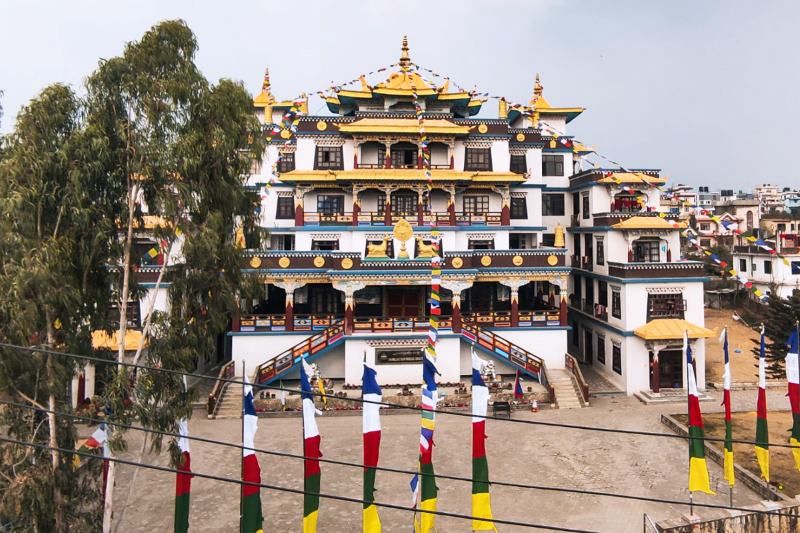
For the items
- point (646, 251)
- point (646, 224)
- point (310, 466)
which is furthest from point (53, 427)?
point (646, 251)

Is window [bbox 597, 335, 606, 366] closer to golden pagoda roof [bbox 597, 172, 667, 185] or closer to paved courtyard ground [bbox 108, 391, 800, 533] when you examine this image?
paved courtyard ground [bbox 108, 391, 800, 533]

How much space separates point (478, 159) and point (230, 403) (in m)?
20.9

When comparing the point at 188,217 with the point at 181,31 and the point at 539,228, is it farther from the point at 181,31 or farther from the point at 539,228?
the point at 539,228

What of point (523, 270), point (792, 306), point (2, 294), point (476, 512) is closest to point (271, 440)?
point (476, 512)

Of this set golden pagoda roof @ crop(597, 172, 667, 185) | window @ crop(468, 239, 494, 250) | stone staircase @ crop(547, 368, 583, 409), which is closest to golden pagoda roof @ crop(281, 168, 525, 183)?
window @ crop(468, 239, 494, 250)

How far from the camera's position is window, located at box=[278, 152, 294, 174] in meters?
33.9

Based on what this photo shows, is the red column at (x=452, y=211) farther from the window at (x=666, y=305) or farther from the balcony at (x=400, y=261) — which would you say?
the window at (x=666, y=305)

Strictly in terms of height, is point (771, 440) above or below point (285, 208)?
below

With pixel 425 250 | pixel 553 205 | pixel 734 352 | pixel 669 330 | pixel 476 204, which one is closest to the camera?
pixel 669 330

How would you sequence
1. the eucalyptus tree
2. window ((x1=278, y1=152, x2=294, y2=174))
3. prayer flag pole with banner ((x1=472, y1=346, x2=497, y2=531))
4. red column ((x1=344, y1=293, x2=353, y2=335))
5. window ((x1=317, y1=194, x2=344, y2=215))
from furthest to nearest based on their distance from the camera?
window ((x1=278, y1=152, x2=294, y2=174)), window ((x1=317, y1=194, x2=344, y2=215)), red column ((x1=344, y1=293, x2=353, y2=335)), prayer flag pole with banner ((x1=472, y1=346, x2=497, y2=531)), the eucalyptus tree

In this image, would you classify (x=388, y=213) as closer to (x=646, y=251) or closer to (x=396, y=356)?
(x=396, y=356)

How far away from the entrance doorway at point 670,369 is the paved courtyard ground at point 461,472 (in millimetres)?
2311

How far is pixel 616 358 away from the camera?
93.8 ft

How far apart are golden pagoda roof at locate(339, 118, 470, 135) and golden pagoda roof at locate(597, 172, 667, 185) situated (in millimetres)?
9316
